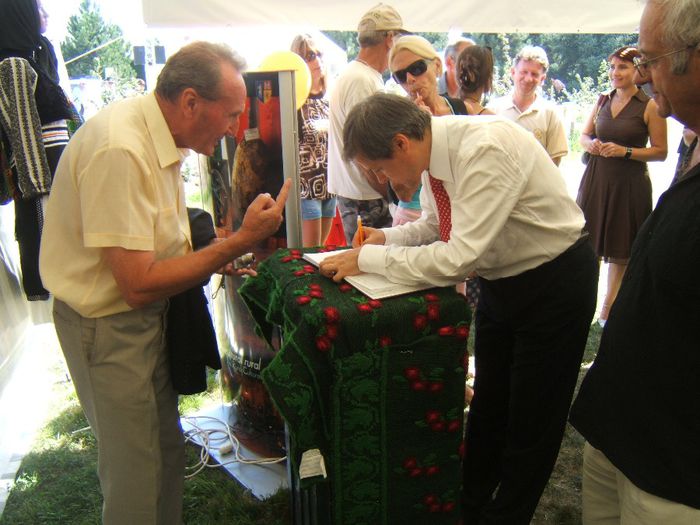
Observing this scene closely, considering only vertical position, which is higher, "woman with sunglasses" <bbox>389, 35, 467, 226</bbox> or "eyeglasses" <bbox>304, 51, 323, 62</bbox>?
"eyeglasses" <bbox>304, 51, 323, 62</bbox>

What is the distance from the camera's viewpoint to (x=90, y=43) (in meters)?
26.6

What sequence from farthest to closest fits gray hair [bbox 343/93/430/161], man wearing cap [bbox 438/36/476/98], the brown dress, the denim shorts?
man wearing cap [bbox 438/36/476/98]
the brown dress
the denim shorts
gray hair [bbox 343/93/430/161]

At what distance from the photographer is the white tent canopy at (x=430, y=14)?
3.37 metres

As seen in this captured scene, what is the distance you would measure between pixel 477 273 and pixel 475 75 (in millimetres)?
1684

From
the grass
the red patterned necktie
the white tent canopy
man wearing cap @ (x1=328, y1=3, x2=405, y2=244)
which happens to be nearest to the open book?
the red patterned necktie

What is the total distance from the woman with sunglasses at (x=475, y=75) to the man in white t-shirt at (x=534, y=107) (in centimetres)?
50

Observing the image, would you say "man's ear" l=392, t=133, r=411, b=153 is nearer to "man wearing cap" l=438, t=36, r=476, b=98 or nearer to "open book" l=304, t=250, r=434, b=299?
"open book" l=304, t=250, r=434, b=299

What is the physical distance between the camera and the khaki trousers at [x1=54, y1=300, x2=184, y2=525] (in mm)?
1583

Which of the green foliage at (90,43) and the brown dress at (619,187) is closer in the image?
the brown dress at (619,187)

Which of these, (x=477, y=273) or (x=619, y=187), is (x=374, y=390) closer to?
(x=477, y=273)

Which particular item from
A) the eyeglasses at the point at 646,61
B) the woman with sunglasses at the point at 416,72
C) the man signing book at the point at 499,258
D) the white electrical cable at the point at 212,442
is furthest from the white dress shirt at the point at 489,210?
the white electrical cable at the point at 212,442

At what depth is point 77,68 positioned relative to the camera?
2484 centimetres

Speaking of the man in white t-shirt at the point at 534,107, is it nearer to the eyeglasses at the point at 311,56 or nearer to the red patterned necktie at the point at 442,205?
the eyeglasses at the point at 311,56

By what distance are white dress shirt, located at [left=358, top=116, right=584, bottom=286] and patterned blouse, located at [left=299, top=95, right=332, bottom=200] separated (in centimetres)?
201
